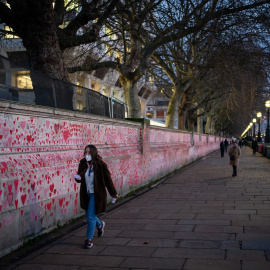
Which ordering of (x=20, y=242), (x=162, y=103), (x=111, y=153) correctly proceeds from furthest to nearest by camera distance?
(x=162, y=103), (x=111, y=153), (x=20, y=242)

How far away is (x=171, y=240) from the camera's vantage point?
5.66 meters

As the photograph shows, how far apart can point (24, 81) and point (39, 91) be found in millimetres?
383

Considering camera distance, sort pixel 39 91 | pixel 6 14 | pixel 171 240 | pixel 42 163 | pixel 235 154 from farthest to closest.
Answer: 1. pixel 235 154
2. pixel 6 14
3. pixel 39 91
4. pixel 42 163
5. pixel 171 240

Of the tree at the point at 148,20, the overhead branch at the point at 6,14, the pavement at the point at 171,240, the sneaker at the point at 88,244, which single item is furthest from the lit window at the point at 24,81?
the tree at the point at 148,20

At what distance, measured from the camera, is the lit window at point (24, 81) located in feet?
19.7

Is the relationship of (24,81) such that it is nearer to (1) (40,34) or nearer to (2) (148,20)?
(1) (40,34)

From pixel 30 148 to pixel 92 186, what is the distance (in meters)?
1.21

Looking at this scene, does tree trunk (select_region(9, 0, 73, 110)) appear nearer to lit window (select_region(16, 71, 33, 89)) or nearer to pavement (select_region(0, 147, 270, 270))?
lit window (select_region(16, 71, 33, 89))

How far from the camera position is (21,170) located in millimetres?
5516

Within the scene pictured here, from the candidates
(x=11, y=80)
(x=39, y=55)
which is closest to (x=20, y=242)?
(x=11, y=80)

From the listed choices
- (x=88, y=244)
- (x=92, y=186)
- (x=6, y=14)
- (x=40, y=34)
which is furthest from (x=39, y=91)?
(x=6, y=14)

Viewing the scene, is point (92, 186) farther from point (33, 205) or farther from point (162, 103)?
point (162, 103)

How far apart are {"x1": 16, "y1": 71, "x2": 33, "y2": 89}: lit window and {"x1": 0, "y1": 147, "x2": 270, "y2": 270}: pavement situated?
247 centimetres

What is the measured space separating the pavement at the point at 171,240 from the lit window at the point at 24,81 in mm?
2469
